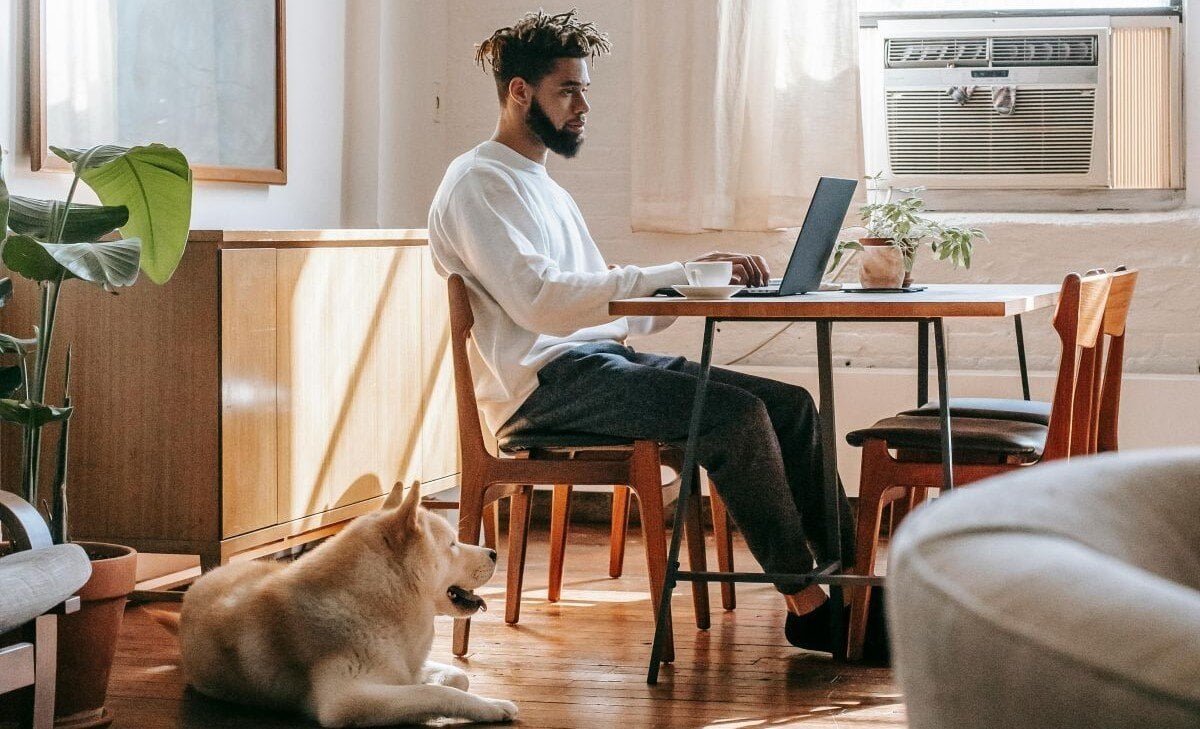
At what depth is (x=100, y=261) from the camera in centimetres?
223

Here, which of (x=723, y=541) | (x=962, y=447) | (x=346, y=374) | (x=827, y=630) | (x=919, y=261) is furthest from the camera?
(x=919, y=261)

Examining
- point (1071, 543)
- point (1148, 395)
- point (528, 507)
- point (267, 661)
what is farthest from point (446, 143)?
point (1071, 543)

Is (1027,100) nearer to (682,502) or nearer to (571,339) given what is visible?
(571,339)

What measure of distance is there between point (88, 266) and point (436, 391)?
1.63 metres

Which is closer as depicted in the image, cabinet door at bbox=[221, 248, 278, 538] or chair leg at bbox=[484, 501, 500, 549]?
cabinet door at bbox=[221, 248, 278, 538]

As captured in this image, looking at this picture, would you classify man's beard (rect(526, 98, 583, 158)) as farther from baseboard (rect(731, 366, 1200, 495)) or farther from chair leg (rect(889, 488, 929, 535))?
baseboard (rect(731, 366, 1200, 495))

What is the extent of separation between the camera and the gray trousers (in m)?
2.67

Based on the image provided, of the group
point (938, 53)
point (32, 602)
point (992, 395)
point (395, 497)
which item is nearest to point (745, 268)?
point (395, 497)

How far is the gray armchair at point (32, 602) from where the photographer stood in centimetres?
201

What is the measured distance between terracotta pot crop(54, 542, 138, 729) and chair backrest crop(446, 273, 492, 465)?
2.27 feet

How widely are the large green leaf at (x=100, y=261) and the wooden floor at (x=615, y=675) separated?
0.74 meters

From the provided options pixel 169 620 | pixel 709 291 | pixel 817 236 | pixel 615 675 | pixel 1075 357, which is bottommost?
pixel 615 675

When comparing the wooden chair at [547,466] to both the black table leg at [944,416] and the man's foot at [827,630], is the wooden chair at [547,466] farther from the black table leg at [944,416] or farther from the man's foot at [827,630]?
the black table leg at [944,416]

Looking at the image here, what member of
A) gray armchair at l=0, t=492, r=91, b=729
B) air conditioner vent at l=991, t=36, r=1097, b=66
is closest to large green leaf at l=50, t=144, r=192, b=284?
gray armchair at l=0, t=492, r=91, b=729
